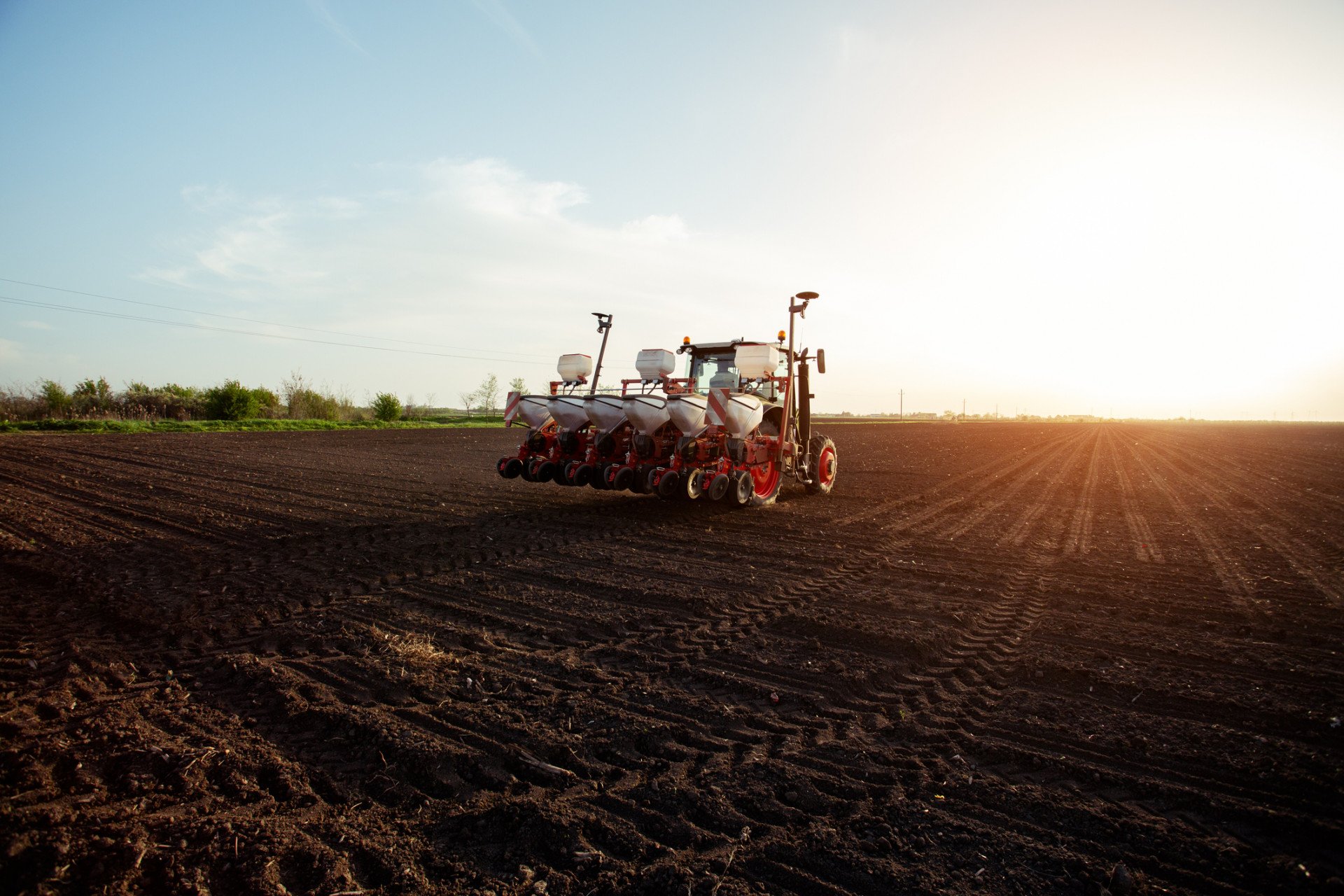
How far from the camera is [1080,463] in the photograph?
63.9ft

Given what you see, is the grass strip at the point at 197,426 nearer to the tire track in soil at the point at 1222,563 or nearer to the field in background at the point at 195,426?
the field in background at the point at 195,426

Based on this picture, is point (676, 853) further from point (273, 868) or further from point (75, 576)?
point (75, 576)

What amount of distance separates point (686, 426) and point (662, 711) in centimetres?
577

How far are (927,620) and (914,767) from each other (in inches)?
90.1

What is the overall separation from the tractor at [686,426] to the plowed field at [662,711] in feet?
4.44

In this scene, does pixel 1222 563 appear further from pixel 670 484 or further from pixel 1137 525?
pixel 670 484

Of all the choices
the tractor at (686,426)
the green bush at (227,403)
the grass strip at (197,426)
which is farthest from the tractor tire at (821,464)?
the green bush at (227,403)

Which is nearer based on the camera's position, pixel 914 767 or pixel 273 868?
pixel 273 868

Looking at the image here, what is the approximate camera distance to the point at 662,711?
3650 mm

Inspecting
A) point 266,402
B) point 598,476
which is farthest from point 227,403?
point 598,476

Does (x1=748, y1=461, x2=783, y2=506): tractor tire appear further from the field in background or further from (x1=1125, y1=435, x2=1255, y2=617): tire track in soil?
the field in background

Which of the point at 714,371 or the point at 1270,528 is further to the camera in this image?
the point at 714,371

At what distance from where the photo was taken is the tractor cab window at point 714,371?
11023 millimetres

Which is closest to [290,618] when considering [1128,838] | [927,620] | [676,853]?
[676,853]
